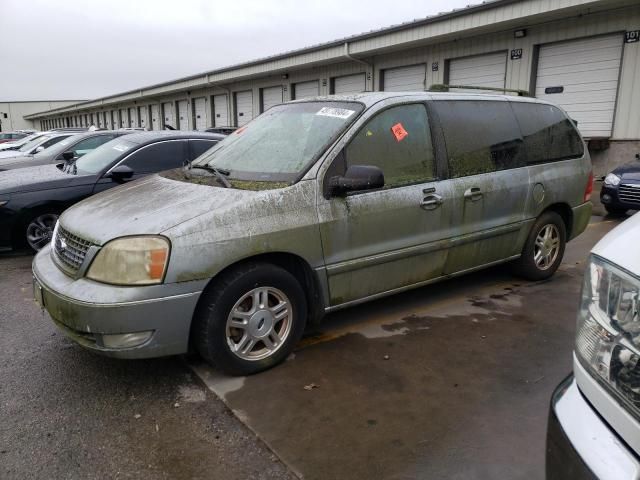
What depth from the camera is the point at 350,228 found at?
342 cm

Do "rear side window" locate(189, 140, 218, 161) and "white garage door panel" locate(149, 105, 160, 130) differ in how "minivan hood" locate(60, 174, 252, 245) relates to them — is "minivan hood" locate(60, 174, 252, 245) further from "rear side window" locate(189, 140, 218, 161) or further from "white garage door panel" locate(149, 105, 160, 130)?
"white garage door panel" locate(149, 105, 160, 130)

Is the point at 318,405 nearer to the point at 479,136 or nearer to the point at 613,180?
the point at 479,136

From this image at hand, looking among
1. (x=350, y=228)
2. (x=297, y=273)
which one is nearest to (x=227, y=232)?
(x=297, y=273)

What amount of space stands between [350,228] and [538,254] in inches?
96.4

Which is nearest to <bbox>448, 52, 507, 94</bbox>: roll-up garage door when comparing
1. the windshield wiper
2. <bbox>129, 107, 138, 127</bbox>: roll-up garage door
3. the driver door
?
the driver door

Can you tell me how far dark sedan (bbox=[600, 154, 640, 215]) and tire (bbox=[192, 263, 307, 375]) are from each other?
7327 mm

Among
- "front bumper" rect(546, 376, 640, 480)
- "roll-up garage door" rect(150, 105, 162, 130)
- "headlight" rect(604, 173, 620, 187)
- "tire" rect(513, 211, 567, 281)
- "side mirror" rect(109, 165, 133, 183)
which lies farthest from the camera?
"roll-up garage door" rect(150, 105, 162, 130)

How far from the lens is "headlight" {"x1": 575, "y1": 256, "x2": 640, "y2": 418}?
1315 millimetres

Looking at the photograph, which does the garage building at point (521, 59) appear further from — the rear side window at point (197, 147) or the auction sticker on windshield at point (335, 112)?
the auction sticker on windshield at point (335, 112)

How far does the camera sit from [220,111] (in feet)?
86.7

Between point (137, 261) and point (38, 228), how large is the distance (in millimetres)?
4025

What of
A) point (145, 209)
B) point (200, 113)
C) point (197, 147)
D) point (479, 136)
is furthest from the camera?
point (200, 113)

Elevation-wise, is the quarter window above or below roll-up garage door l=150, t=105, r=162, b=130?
below

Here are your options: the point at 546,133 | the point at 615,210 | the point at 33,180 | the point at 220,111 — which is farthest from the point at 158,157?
the point at 220,111
